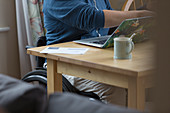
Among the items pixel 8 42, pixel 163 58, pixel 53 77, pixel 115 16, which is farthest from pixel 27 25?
pixel 163 58

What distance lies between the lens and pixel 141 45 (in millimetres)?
1433

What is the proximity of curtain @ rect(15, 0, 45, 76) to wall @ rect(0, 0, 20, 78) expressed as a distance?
8cm

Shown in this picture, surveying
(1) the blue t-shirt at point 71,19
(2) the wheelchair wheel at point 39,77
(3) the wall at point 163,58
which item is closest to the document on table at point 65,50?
(2) the wheelchair wheel at point 39,77

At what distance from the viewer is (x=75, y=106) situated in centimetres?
43

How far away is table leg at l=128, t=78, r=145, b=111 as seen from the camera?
1.01 metres

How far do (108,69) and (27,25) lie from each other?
1741 millimetres

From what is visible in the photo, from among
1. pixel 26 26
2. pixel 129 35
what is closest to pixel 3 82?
pixel 129 35

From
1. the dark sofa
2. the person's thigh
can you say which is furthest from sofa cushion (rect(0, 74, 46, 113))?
the person's thigh

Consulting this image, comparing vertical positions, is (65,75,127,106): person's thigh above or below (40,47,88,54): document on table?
below

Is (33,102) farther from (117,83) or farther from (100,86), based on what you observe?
(100,86)

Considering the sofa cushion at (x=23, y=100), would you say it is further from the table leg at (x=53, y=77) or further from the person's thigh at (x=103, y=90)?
the person's thigh at (x=103, y=90)

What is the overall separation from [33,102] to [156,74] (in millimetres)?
284

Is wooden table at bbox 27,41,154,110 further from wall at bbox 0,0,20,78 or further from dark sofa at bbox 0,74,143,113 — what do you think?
wall at bbox 0,0,20,78

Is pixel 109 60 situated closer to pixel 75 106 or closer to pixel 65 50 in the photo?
pixel 65 50
